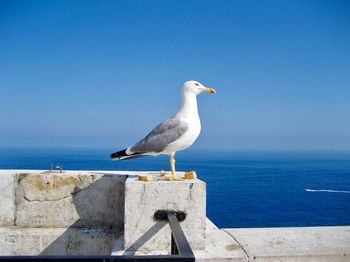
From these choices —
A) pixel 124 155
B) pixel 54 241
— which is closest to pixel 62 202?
pixel 54 241

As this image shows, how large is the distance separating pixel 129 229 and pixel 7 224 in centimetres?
207

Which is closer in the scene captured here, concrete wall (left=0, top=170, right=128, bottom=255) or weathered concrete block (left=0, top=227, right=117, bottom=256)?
weathered concrete block (left=0, top=227, right=117, bottom=256)

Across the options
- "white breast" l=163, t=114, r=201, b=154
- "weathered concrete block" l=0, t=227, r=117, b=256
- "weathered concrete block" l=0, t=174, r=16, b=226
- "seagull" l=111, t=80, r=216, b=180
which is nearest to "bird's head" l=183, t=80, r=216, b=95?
"seagull" l=111, t=80, r=216, b=180

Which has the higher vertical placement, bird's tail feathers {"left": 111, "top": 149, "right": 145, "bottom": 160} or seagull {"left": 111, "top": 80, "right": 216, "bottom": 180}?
seagull {"left": 111, "top": 80, "right": 216, "bottom": 180}

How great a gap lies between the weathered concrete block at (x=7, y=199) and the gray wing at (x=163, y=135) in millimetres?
1799

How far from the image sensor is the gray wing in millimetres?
3680

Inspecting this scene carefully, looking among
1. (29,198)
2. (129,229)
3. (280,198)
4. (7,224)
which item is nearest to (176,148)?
(129,229)

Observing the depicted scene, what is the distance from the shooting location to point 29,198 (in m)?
4.15

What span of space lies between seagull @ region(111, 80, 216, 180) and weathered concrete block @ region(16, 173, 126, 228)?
0.66m

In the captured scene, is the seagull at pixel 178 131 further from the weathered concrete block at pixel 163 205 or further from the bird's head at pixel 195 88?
the weathered concrete block at pixel 163 205

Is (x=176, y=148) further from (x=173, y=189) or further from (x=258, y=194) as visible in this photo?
(x=258, y=194)

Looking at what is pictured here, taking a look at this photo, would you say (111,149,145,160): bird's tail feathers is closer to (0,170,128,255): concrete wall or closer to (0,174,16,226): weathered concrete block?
(0,170,128,255): concrete wall

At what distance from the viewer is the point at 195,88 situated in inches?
152

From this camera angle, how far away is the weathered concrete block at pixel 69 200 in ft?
13.6
